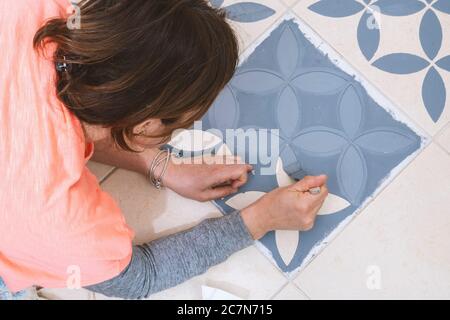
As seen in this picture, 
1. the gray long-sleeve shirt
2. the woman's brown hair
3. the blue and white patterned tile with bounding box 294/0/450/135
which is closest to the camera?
the woman's brown hair

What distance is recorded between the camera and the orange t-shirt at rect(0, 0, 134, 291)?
1.83 feet

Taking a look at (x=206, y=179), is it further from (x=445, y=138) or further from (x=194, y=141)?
(x=445, y=138)

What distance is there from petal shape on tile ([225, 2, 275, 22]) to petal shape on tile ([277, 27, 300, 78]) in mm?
51

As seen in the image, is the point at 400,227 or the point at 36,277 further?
the point at 400,227

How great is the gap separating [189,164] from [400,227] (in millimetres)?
386

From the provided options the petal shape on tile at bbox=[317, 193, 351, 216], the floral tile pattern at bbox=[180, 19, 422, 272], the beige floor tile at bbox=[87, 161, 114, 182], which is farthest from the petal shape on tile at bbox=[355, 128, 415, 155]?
the beige floor tile at bbox=[87, 161, 114, 182]

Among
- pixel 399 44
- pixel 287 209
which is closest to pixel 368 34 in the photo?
pixel 399 44

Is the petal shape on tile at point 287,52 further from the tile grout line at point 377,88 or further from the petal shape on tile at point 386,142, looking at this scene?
the petal shape on tile at point 386,142

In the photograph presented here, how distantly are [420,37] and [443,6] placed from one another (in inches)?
2.9

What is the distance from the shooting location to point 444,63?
90 centimetres

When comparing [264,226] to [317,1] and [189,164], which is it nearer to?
[189,164]

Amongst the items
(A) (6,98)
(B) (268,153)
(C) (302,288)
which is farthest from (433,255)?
(A) (6,98)

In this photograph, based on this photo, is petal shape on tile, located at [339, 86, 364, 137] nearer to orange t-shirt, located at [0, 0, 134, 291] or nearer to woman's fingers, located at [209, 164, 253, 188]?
woman's fingers, located at [209, 164, 253, 188]

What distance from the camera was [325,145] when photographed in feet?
2.92
